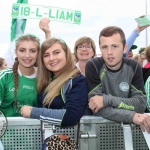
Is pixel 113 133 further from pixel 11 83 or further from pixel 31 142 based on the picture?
pixel 11 83

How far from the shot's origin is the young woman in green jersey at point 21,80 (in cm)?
239

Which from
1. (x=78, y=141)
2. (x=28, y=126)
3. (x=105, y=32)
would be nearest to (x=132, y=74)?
(x=105, y=32)

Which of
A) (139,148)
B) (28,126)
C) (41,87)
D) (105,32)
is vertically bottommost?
(139,148)

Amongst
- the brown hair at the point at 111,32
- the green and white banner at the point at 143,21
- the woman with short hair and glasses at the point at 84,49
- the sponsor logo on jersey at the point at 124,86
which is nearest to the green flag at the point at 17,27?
the woman with short hair and glasses at the point at 84,49

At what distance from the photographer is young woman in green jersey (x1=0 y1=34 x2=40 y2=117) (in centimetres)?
239

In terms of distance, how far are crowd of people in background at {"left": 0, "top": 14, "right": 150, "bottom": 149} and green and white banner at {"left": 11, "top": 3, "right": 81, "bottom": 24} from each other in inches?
99.4

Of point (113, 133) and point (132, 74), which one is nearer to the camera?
point (113, 133)

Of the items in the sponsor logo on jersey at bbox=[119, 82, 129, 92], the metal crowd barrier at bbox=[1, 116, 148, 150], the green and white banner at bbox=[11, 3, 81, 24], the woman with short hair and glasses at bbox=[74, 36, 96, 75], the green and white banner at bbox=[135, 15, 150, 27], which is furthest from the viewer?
the green and white banner at bbox=[11, 3, 81, 24]

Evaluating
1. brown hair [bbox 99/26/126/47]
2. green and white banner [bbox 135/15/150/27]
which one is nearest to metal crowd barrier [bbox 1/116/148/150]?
brown hair [bbox 99/26/126/47]

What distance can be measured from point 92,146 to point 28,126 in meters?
0.49

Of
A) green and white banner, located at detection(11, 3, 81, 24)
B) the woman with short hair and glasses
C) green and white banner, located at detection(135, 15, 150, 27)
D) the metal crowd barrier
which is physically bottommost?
the metal crowd barrier

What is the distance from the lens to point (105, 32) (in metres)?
2.36

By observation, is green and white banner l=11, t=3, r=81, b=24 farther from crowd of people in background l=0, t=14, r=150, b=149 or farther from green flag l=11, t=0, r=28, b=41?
crowd of people in background l=0, t=14, r=150, b=149

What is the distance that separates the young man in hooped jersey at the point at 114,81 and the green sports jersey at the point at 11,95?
0.54 m
